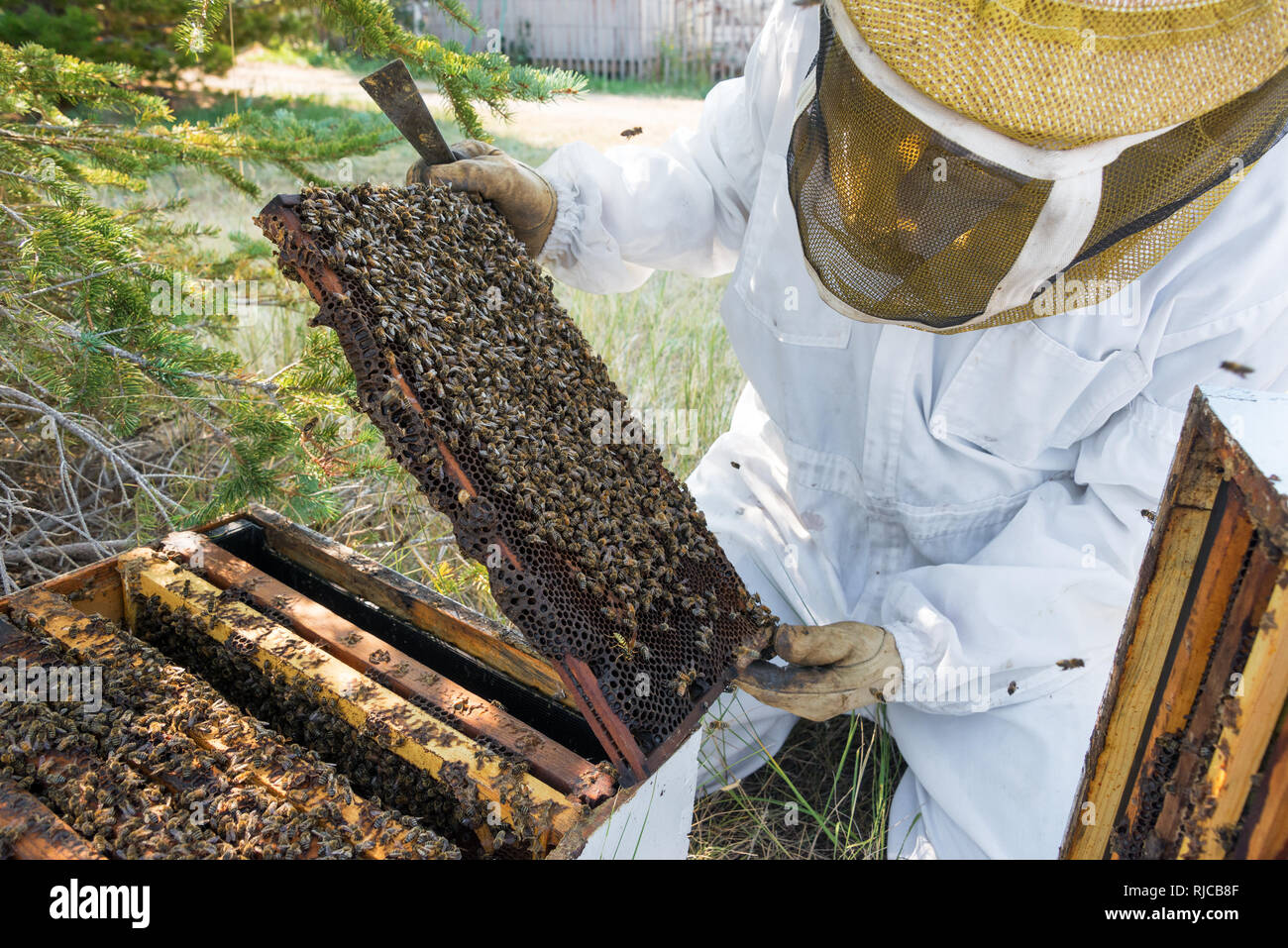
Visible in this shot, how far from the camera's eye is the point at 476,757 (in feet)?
5.96

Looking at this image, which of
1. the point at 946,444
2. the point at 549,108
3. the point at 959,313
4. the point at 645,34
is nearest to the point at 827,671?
the point at 946,444

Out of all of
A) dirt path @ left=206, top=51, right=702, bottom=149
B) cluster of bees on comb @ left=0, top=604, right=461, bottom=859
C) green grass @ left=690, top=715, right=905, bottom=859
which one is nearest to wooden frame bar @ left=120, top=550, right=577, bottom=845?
cluster of bees on comb @ left=0, top=604, right=461, bottom=859

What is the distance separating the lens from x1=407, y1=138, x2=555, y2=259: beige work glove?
2.52m

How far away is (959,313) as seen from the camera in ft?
6.64

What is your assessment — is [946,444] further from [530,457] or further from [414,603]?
[414,603]

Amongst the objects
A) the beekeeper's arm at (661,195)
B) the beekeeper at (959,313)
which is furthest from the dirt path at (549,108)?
the beekeeper at (959,313)

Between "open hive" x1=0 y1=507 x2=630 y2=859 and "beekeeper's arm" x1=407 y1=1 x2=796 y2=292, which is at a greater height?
"beekeeper's arm" x1=407 y1=1 x2=796 y2=292

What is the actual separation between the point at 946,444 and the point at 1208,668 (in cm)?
155

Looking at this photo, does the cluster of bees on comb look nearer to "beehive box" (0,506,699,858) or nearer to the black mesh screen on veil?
"beehive box" (0,506,699,858)

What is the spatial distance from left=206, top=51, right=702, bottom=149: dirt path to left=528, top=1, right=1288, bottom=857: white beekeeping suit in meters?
8.56

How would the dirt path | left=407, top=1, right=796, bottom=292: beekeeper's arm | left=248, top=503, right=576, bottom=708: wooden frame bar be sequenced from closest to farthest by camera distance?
left=248, top=503, right=576, bottom=708: wooden frame bar, left=407, top=1, right=796, bottom=292: beekeeper's arm, the dirt path

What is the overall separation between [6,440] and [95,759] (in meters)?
2.52

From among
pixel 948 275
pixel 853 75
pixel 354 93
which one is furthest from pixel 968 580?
pixel 354 93
